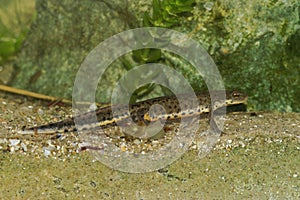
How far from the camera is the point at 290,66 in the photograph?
6176 mm

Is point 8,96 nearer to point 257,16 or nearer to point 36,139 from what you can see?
point 36,139

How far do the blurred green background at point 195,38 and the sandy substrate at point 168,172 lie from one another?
3.29 ft

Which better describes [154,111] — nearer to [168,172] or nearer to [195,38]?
[195,38]

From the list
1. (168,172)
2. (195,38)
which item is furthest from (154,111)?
(168,172)

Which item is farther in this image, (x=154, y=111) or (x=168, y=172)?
(x=154, y=111)

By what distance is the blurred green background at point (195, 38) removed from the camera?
597cm

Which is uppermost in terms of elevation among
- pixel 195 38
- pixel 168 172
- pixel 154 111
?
pixel 195 38

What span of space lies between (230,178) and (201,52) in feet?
6.86

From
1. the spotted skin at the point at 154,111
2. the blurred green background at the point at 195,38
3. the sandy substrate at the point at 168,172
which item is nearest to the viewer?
the sandy substrate at the point at 168,172

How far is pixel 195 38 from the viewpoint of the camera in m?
6.29

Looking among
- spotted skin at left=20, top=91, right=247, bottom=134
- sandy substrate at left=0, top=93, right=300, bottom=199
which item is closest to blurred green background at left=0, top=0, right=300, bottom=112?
spotted skin at left=20, top=91, right=247, bottom=134

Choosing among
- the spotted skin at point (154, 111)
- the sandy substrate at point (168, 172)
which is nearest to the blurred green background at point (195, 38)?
the spotted skin at point (154, 111)

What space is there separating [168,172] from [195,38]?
2161 millimetres

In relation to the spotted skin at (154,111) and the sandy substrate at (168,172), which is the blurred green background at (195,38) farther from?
the sandy substrate at (168,172)
